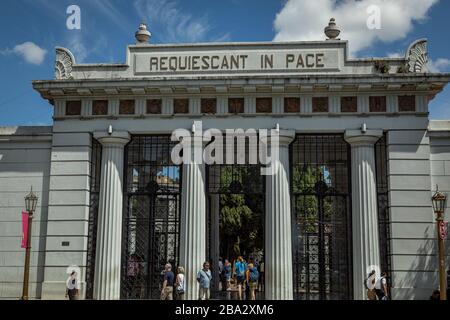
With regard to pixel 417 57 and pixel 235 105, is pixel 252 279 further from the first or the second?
pixel 417 57

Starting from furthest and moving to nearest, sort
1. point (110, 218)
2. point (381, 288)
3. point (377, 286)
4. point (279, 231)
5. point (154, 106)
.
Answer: point (154, 106) < point (110, 218) < point (279, 231) < point (377, 286) < point (381, 288)

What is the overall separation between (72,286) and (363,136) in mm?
13293

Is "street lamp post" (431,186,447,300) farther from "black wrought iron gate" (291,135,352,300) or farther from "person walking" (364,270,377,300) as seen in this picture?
"black wrought iron gate" (291,135,352,300)

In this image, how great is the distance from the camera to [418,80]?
21500 millimetres

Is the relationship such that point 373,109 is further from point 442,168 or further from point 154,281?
point 154,281

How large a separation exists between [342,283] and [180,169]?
8643 millimetres

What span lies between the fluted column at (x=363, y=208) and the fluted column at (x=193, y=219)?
6286mm

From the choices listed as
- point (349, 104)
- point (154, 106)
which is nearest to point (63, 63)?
point (154, 106)

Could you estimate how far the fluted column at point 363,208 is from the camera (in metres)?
21.2

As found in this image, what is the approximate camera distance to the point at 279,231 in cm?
2155

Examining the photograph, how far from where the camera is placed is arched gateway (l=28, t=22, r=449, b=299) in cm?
2170

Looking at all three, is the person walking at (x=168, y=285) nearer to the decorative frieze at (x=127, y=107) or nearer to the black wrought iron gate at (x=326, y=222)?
the black wrought iron gate at (x=326, y=222)

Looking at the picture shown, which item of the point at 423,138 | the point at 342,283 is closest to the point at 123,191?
the point at 342,283

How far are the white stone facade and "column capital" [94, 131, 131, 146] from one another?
0.04m
